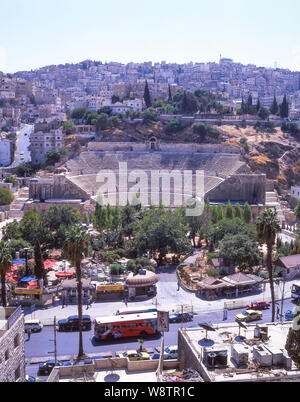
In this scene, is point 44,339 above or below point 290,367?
below

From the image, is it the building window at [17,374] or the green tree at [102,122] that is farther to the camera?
the green tree at [102,122]

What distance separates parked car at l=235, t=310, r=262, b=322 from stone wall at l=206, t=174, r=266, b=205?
3172 cm

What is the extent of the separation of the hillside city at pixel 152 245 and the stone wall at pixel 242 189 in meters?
0.14

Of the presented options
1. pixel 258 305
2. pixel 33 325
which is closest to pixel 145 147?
pixel 258 305

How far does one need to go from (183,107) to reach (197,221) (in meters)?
45.0

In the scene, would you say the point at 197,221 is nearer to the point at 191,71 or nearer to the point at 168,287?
the point at 168,287

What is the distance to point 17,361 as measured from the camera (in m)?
14.2

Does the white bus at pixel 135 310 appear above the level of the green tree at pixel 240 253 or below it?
below

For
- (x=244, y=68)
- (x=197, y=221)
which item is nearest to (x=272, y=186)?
(x=197, y=221)

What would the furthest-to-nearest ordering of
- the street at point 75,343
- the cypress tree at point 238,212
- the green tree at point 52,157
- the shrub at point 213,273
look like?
the green tree at point 52,157 < the cypress tree at point 238,212 < the shrub at point 213,273 < the street at point 75,343

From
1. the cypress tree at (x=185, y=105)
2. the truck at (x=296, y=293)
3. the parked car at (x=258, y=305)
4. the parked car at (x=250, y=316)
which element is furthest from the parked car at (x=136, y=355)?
the cypress tree at (x=185, y=105)

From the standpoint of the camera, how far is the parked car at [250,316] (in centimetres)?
2316

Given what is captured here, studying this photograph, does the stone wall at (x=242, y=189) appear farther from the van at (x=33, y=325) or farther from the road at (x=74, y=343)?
the van at (x=33, y=325)

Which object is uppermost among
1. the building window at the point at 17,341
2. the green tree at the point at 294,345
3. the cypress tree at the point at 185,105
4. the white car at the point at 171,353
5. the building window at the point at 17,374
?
the cypress tree at the point at 185,105
